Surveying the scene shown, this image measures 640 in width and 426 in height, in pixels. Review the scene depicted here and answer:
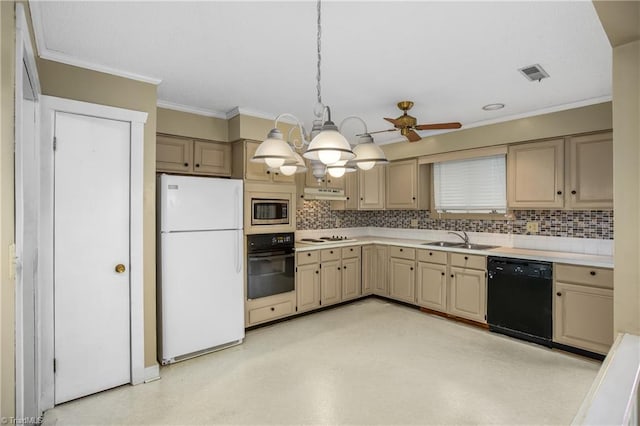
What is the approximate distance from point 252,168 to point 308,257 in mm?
1320

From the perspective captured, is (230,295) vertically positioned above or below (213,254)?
below

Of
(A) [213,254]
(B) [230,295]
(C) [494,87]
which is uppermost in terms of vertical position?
(C) [494,87]

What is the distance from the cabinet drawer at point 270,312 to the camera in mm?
3715

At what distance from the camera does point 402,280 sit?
459cm

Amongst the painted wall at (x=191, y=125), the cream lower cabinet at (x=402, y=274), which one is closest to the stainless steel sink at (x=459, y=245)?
the cream lower cabinet at (x=402, y=274)

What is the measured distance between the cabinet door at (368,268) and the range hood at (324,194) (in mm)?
846

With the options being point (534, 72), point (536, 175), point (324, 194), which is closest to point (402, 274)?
point (324, 194)

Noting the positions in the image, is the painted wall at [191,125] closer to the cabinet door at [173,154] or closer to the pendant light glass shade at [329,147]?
the cabinet door at [173,154]

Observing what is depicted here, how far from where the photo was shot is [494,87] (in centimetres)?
289

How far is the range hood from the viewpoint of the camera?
179 inches

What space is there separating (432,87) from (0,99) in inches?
110

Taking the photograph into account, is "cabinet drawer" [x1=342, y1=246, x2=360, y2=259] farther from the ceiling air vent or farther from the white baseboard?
the ceiling air vent

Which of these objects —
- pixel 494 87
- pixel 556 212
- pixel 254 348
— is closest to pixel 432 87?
pixel 494 87

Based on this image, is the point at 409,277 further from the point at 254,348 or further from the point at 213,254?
the point at 213,254
